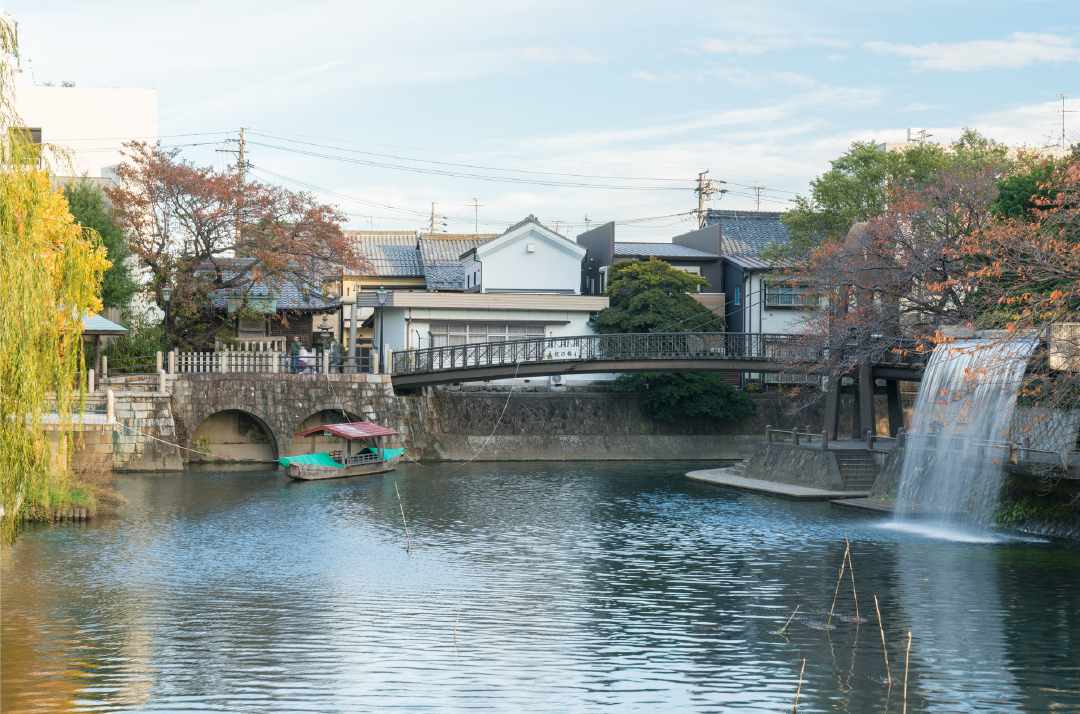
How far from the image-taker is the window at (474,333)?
157ft

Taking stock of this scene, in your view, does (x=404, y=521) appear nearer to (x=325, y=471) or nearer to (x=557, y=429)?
(x=325, y=471)

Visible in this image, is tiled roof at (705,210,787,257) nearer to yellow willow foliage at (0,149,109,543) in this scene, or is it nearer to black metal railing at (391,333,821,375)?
black metal railing at (391,333,821,375)

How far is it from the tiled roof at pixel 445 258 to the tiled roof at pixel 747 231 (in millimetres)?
14255

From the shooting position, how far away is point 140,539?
23.0 m

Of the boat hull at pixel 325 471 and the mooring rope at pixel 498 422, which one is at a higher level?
the mooring rope at pixel 498 422

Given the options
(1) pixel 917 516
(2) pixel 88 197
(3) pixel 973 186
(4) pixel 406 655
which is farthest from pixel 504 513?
(2) pixel 88 197

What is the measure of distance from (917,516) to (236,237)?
3074cm

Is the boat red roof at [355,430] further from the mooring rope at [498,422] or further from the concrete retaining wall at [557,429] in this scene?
the mooring rope at [498,422]

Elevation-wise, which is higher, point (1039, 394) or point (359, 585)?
point (1039, 394)

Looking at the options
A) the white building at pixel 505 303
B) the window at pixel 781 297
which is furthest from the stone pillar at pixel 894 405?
the white building at pixel 505 303

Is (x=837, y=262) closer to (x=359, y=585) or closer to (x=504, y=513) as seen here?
(x=504, y=513)

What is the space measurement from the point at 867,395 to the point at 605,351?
1274cm

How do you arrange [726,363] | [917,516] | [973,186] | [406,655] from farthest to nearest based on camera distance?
[726,363] → [973,186] → [917,516] → [406,655]

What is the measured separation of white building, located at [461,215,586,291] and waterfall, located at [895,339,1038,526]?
25.7 m
